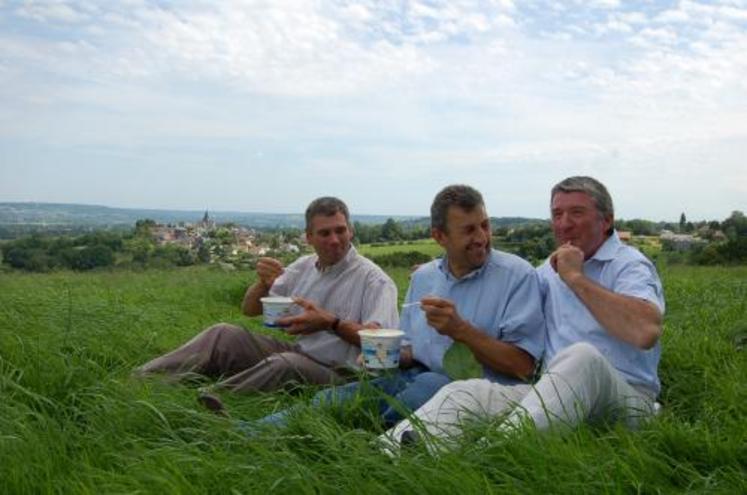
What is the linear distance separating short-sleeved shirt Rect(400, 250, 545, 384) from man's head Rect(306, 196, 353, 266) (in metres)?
0.71

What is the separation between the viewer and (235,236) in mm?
9750

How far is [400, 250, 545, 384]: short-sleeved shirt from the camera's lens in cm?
316

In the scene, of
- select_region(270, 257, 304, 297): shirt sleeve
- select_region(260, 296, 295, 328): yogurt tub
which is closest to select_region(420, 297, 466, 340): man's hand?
select_region(260, 296, 295, 328): yogurt tub

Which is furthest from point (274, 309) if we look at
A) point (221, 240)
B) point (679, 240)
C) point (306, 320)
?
point (679, 240)

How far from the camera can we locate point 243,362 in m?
3.85

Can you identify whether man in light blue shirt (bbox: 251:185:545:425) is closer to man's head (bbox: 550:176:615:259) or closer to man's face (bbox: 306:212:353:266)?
man's head (bbox: 550:176:615:259)

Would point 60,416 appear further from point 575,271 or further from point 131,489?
point 575,271

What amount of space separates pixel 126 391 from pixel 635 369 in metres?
1.93

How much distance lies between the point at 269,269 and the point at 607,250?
1823 mm

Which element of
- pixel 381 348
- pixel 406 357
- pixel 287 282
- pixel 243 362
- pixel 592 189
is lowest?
pixel 243 362

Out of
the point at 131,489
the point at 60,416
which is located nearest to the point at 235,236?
the point at 60,416

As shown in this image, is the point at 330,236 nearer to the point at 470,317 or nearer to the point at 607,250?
the point at 470,317

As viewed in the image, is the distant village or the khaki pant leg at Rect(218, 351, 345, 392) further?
the distant village

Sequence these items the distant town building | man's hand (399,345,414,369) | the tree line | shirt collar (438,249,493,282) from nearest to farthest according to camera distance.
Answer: shirt collar (438,249,493,282)
man's hand (399,345,414,369)
the tree line
the distant town building
